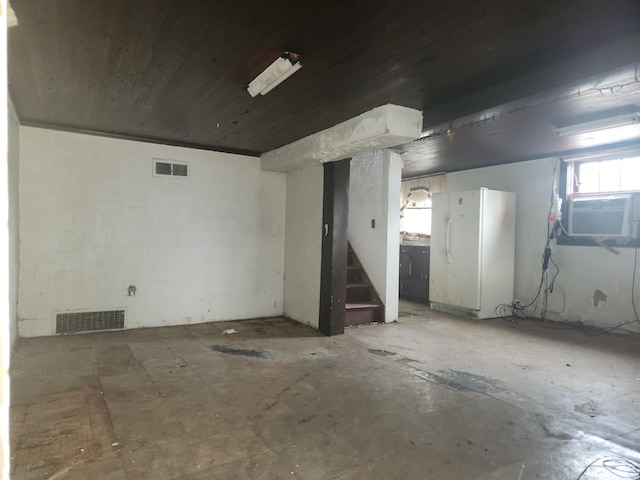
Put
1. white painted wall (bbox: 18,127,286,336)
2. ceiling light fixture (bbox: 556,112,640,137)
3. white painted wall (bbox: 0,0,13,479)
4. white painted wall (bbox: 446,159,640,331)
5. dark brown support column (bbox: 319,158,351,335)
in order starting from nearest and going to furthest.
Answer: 1. white painted wall (bbox: 0,0,13,479)
2. ceiling light fixture (bbox: 556,112,640,137)
3. white painted wall (bbox: 18,127,286,336)
4. dark brown support column (bbox: 319,158,351,335)
5. white painted wall (bbox: 446,159,640,331)

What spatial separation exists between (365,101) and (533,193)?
417 centimetres

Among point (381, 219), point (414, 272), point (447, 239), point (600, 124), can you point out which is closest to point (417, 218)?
point (414, 272)

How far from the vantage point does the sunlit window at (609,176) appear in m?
5.25

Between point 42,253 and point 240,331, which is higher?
point 42,253

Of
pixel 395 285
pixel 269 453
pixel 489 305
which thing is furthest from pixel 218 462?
pixel 489 305

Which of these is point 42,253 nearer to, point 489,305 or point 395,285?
point 395,285

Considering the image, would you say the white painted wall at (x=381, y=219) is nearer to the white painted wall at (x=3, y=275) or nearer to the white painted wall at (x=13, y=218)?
the white painted wall at (x=13, y=218)

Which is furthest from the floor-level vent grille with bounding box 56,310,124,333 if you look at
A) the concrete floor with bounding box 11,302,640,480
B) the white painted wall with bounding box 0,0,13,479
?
the white painted wall with bounding box 0,0,13,479

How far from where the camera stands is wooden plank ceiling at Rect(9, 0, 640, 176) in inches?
83.1

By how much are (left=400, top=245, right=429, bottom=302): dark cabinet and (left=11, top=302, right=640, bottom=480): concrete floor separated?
2.69 meters

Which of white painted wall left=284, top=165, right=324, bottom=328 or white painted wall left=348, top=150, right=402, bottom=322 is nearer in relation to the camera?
white painted wall left=284, top=165, right=324, bottom=328

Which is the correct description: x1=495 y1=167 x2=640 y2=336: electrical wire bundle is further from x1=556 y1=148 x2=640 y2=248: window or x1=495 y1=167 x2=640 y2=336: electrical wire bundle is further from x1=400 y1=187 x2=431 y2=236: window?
x1=400 y1=187 x2=431 y2=236: window

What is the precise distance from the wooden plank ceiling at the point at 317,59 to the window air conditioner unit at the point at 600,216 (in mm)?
2001

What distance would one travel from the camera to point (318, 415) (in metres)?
2.66
